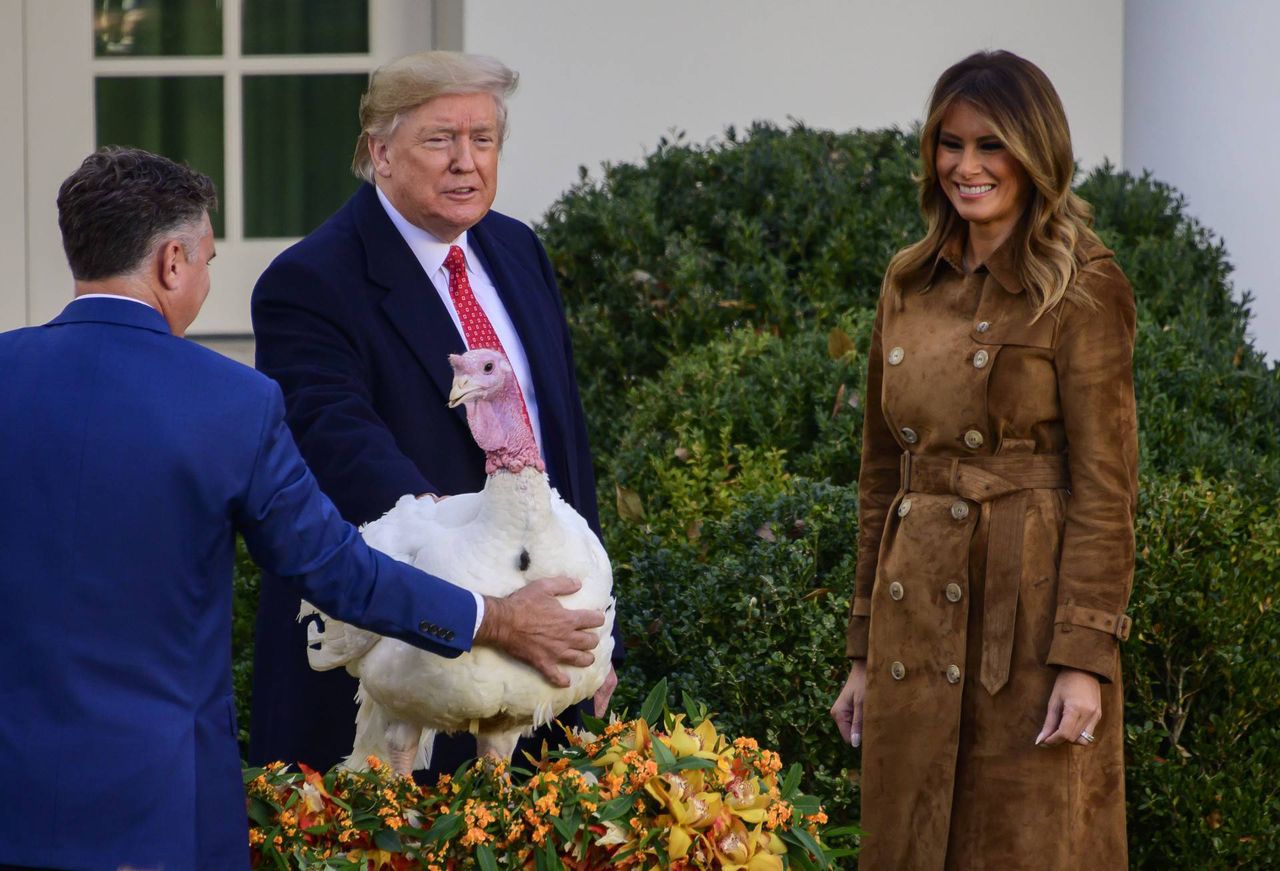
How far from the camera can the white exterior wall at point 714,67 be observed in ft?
24.1

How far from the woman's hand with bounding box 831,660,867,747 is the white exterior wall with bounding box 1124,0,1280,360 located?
3569 millimetres

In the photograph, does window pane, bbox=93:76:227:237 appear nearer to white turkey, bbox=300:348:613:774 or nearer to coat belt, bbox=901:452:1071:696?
white turkey, bbox=300:348:613:774

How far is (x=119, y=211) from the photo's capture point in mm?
2443

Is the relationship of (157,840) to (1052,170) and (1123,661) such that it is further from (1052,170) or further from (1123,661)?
(1123,661)

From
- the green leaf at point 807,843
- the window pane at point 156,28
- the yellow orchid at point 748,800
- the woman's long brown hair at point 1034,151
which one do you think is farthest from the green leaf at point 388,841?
the window pane at point 156,28

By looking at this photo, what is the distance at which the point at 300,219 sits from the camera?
7.70m

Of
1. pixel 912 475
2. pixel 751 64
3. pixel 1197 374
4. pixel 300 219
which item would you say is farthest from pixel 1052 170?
pixel 300 219

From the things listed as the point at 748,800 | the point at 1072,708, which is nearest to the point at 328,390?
the point at 748,800

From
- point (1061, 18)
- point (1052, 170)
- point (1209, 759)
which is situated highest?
point (1061, 18)

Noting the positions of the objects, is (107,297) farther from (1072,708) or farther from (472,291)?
(1072,708)

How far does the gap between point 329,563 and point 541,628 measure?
0.40 metres

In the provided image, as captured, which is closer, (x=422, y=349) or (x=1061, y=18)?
(x=422, y=349)

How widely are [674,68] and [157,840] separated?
18.0 ft

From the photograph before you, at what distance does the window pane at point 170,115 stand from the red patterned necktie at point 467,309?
4.43 m
